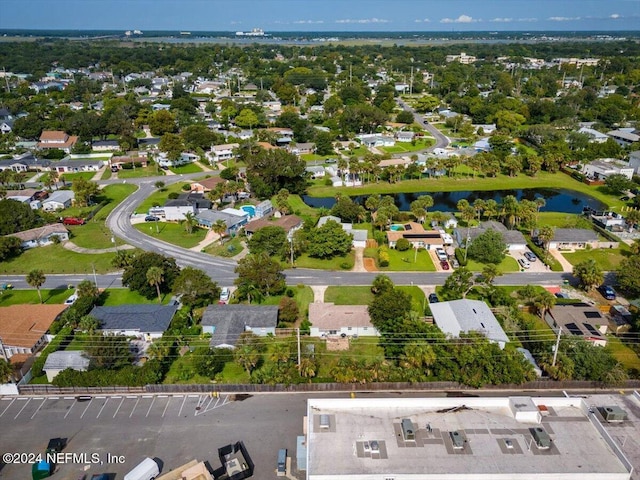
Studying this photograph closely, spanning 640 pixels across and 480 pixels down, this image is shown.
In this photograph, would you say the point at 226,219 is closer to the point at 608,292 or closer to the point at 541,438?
the point at 608,292

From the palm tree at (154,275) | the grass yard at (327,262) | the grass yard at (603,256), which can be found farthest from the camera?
the grass yard at (603,256)

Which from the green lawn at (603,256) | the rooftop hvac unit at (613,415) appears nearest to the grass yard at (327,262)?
the green lawn at (603,256)

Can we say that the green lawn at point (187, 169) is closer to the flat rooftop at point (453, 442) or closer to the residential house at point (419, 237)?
the residential house at point (419, 237)

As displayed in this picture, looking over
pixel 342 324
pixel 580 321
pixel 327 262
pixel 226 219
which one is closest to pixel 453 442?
pixel 342 324

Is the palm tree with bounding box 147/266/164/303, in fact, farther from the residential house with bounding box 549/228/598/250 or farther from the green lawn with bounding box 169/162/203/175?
the green lawn with bounding box 169/162/203/175

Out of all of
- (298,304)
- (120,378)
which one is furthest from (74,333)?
(298,304)

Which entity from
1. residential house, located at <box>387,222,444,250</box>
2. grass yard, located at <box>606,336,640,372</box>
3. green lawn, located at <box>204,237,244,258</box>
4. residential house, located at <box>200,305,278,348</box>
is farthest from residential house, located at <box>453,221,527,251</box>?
green lawn, located at <box>204,237,244,258</box>
